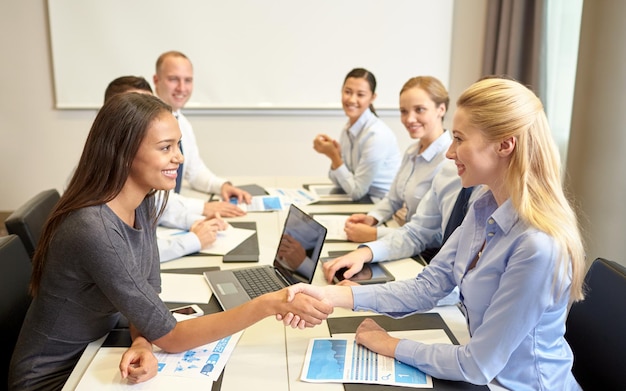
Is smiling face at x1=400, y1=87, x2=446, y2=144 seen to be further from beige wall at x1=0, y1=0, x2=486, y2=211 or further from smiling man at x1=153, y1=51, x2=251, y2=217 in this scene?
beige wall at x1=0, y1=0, x2=486, y2=211

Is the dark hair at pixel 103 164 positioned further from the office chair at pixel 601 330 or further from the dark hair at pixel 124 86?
the office chair at pixel 601 330

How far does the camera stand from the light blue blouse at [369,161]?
2975 mm

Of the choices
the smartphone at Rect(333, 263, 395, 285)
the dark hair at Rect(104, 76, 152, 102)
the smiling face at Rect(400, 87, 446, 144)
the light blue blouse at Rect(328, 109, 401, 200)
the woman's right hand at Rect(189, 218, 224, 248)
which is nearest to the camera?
the smartphone at Rect(333, 263, 395, 285)

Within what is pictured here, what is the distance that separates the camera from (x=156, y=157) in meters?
1.40

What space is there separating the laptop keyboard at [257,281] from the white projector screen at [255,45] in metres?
2.65

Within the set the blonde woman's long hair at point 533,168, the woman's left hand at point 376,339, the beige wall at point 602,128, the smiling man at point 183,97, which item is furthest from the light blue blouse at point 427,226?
the smiling man at point 183,97

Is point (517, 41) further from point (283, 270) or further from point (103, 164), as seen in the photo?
point (103, 164)

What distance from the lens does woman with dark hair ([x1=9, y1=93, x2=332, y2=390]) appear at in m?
1.27

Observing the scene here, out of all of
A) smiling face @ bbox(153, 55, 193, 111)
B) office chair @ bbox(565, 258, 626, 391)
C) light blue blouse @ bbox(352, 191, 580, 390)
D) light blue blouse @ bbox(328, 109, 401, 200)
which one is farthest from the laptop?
smiling face @ bbox(153, 55, 193, 111)

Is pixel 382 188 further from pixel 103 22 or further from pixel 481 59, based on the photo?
pixel 103 22

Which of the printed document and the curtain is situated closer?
the printed document

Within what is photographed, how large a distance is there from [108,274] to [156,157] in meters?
0.31

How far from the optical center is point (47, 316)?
1341mm

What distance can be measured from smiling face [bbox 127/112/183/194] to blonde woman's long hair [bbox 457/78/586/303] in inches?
30.2
